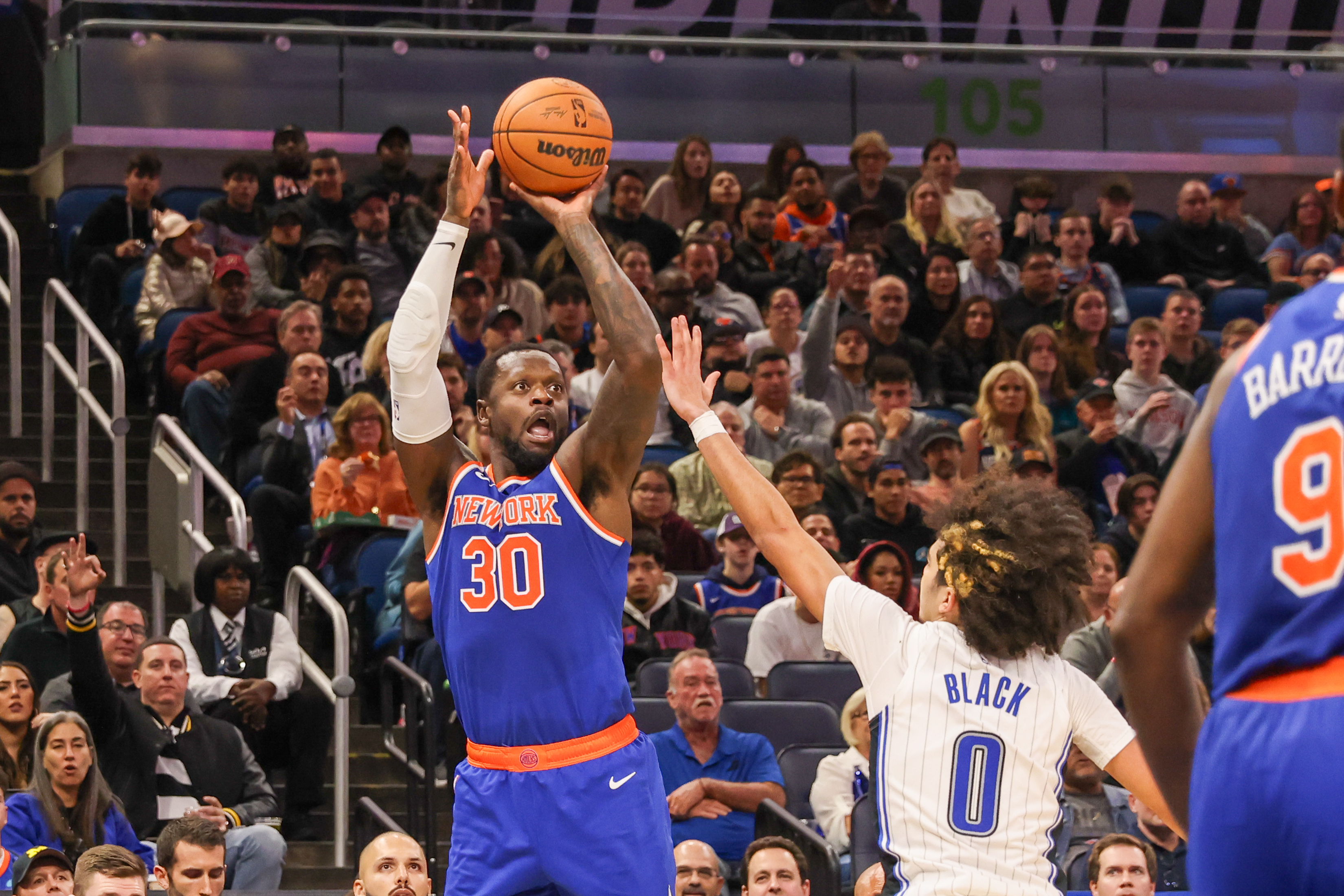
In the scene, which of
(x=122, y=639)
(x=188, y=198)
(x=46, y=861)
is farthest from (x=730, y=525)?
(x=188, y=198)

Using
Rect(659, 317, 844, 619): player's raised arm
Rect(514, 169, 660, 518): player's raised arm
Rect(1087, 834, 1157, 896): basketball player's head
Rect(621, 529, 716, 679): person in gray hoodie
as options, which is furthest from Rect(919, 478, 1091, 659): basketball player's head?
Rect(621, 529, 716, 679): person in gray hoodie

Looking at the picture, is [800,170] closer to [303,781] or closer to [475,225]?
[475,225]

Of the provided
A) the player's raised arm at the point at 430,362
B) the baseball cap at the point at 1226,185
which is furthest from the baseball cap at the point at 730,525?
the baseball cap at the point at 1226,185

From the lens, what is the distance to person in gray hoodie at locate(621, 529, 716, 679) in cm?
962

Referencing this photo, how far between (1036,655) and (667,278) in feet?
28.0

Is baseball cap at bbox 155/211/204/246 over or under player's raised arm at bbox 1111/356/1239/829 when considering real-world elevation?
over

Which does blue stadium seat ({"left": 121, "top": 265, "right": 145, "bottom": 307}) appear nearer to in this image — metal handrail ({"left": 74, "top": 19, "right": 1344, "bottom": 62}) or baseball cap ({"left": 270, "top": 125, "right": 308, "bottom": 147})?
baseball cap ({"left": 270, "top": 125, "right": 308, "bottom": 147})

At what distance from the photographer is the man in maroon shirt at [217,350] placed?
11.7 meters

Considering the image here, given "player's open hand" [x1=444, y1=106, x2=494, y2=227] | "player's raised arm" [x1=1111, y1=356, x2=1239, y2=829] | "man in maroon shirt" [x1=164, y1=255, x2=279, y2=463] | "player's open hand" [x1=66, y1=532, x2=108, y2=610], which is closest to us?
"player's raised arm" [x1=1111, y1=356, x2=1239, y2=829]

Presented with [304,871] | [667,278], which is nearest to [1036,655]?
[304,871]

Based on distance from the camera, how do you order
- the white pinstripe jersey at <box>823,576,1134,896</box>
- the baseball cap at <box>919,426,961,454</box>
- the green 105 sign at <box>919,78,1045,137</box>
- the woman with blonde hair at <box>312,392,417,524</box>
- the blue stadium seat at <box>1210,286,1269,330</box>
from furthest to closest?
the green 105 sign at <box>919,78,1045,137</box>
the blue stadium seat at <box>1210,286,1269,330</box>
the baseball cap at <box>919,426,961,454</box>
the woman with blonde hair at <box>312,392,417,524</box>
the white pinstripe jersey at <box>823,576,1134,896</box>

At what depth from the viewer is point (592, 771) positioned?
15.8 ft

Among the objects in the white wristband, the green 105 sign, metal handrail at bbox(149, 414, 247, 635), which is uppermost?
the green 105 sign

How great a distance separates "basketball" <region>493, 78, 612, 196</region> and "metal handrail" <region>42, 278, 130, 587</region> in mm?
5710
